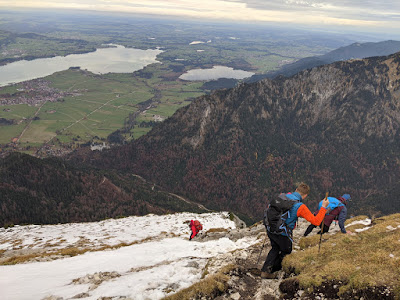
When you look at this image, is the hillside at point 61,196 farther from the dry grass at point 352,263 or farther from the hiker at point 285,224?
the dry grass at point 352,263

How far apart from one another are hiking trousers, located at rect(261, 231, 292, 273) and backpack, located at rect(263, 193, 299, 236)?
30.0 inches

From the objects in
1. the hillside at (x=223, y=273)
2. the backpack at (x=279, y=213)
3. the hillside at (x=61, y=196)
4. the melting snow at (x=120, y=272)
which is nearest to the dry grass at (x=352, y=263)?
the hillside at (x=223, y=273)

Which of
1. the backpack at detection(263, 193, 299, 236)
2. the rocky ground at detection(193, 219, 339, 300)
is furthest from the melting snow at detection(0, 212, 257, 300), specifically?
the backpack at detection(263, 193, 299, 236)

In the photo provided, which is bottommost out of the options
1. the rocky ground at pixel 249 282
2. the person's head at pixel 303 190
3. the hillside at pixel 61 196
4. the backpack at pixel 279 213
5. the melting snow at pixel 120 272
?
the hillside at pixel 61 196

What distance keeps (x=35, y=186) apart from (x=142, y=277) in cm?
14178

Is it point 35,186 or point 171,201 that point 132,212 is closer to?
point 171,201

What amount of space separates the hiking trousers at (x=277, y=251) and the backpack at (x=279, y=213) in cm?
76

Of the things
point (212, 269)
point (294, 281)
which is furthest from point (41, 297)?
point (294, 281)

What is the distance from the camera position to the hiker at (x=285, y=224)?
14.7 meters

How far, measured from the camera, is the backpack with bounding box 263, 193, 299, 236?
1462cm

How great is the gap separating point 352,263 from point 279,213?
5753mm

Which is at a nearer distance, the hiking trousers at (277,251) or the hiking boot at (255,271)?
the hiking trousers at (277,251)

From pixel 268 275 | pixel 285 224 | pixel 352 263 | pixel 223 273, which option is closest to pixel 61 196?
pixel 223 273

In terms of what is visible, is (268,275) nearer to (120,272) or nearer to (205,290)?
(205,290)
